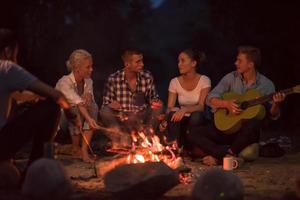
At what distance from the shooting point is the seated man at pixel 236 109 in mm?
7594

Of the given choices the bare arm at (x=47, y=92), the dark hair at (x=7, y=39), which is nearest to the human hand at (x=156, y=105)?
the bare arm at (x=47, y=92)

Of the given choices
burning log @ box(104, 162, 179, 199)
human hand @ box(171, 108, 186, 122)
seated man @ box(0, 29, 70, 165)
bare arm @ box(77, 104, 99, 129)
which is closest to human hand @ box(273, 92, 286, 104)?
human hand @ box(171, 108, 186, 122)

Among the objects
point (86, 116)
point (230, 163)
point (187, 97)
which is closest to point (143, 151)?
point (230, 163)

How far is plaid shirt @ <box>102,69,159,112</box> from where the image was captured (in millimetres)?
8438

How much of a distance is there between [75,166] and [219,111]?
184cm

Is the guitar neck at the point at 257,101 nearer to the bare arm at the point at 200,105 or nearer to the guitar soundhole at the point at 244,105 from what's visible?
the guitar soundhole at the point at 244,105

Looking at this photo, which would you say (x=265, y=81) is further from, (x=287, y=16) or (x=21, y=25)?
(x=21, y=25)

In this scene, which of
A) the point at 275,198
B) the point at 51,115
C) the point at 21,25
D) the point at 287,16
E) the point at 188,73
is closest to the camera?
the point at 275,198

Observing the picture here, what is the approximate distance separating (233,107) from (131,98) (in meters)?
1.42

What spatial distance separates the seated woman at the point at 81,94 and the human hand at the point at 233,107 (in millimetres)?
1586

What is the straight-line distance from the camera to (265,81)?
797 cm

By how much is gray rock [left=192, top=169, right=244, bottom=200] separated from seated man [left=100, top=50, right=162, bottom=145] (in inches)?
125

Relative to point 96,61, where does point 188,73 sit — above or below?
below

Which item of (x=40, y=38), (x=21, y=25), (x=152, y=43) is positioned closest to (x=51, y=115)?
(x=21, y=25)
